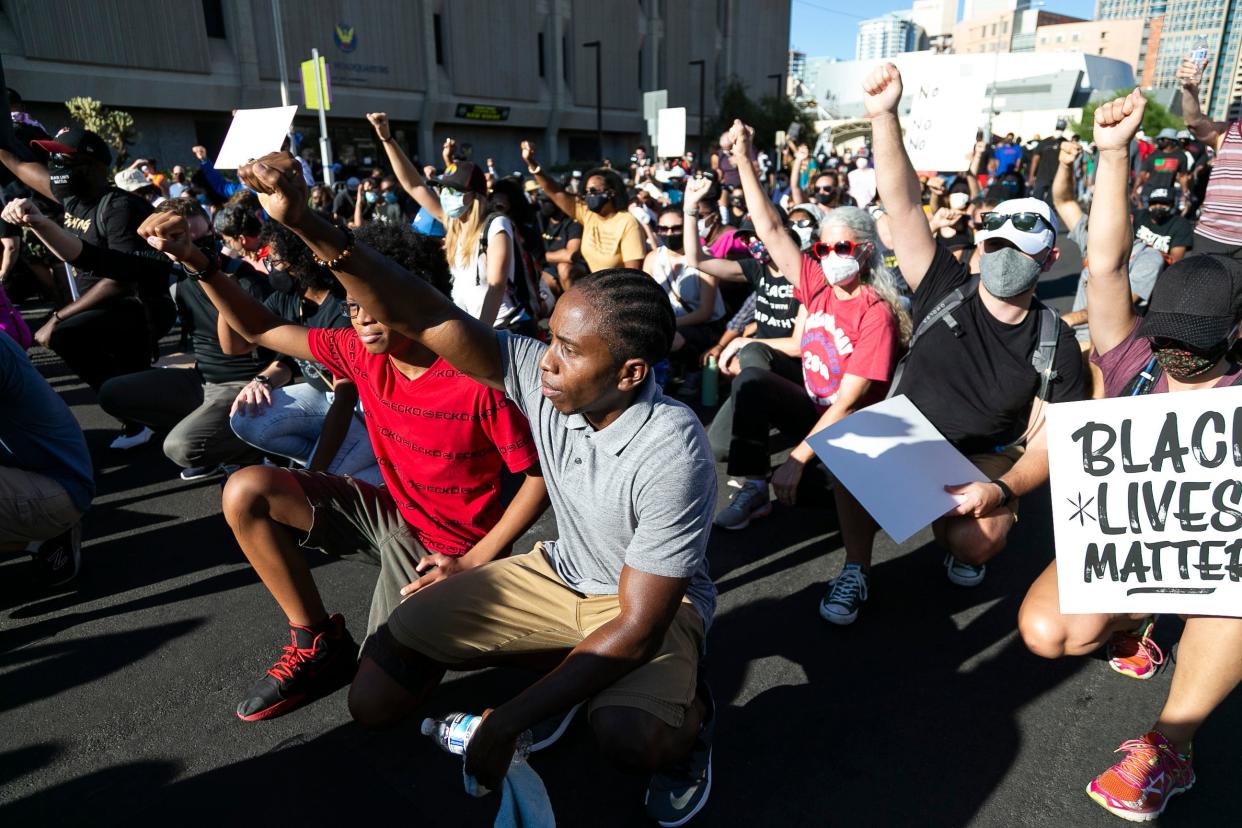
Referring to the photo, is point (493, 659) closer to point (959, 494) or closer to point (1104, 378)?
point (959, 494)

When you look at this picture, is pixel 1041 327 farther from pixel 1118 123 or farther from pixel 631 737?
pixel 631 737

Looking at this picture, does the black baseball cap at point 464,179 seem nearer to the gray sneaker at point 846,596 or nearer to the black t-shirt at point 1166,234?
the gray sneaker at point 846,596

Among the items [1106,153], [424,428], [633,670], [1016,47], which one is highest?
[1016,47]

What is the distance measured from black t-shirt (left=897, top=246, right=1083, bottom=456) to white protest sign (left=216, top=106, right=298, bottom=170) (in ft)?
10.4

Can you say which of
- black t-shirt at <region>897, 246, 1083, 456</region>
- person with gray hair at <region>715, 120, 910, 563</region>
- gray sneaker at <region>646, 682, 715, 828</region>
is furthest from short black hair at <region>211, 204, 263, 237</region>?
gray sneaker at <region>646, 682, 715, 828</region>

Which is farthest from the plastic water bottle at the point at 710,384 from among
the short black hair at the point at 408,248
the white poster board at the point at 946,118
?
the short black hair at the point at 408,248

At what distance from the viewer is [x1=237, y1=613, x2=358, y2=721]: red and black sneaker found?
8.91 ft

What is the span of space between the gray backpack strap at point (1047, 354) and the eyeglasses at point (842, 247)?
979 millimetres

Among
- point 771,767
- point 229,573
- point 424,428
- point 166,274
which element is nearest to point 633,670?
point 771,767

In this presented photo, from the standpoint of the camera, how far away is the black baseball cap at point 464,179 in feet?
16.1

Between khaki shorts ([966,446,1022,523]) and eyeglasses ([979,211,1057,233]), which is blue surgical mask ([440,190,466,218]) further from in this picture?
khaki shorts ([966,446,1022,523])

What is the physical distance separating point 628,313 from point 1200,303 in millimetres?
1611

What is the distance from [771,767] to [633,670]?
2.62ft

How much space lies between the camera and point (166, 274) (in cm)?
515
